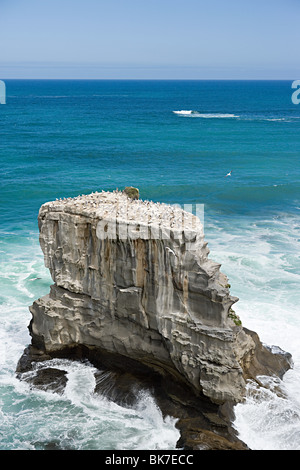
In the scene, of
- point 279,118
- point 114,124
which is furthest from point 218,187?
point 279,118

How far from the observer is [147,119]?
343 feet

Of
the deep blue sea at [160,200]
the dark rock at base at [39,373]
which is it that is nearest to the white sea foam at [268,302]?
the deep blue sea at [160,200]

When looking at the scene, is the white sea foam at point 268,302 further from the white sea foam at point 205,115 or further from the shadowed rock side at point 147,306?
the white sea foam at point 205,115

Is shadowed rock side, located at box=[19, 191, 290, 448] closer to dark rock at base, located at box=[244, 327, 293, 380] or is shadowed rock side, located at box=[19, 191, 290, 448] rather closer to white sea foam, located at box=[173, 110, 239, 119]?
dark rock at base, located at box=[244, 327, 293, 380]

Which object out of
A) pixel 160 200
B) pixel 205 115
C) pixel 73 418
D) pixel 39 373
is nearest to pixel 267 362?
pixel 73 418

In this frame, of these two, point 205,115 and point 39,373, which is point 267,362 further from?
point 205,115

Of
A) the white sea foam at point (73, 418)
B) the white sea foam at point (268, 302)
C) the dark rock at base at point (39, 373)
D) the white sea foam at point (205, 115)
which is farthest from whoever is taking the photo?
the white sea foam at point (205, 115)

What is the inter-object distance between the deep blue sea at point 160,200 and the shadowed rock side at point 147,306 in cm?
122

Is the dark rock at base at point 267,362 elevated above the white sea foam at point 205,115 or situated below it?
below

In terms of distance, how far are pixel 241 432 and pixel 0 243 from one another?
25855 mm

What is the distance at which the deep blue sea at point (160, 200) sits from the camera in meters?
21.9

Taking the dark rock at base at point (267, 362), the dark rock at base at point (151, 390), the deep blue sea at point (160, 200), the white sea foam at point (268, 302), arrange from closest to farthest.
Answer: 1. the dark rock at base at point (151, 390)
2. the white sea foam at point (268, 302)
3. the deep blue sea at point (160, 200)
4. the dark rock at base at point (267, 362)

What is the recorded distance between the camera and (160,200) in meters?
50.7

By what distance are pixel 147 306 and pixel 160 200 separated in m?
28.8
